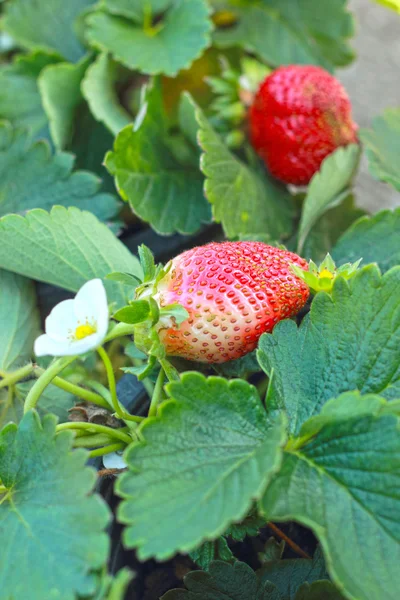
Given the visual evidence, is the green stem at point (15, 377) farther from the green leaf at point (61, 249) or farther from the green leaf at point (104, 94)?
the green leaf at point (104, 94)

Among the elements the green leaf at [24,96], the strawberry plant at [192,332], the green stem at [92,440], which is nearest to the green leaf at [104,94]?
the strawberry plant at [192,332]

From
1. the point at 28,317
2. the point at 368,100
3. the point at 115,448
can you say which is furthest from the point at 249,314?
the point at 368,100

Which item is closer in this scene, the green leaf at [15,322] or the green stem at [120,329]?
the green stem at [120,329]

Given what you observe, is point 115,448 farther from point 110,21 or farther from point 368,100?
point 368,100

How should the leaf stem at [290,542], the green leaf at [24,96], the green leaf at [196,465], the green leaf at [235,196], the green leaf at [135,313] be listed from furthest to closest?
the green leaf at [24,96] < the green leaf at [235,196] < the leaf stem at [290,542] < the green leaf at [135,313] < the green leaf at [196,465]

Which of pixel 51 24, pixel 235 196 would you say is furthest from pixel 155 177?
pixel 51 24

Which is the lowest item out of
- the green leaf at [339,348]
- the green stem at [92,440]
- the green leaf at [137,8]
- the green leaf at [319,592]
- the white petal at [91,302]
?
the green leaf at [319,592]

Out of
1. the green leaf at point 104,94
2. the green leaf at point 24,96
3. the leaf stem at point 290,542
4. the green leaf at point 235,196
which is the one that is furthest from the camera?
the green leaf at point 24,96
